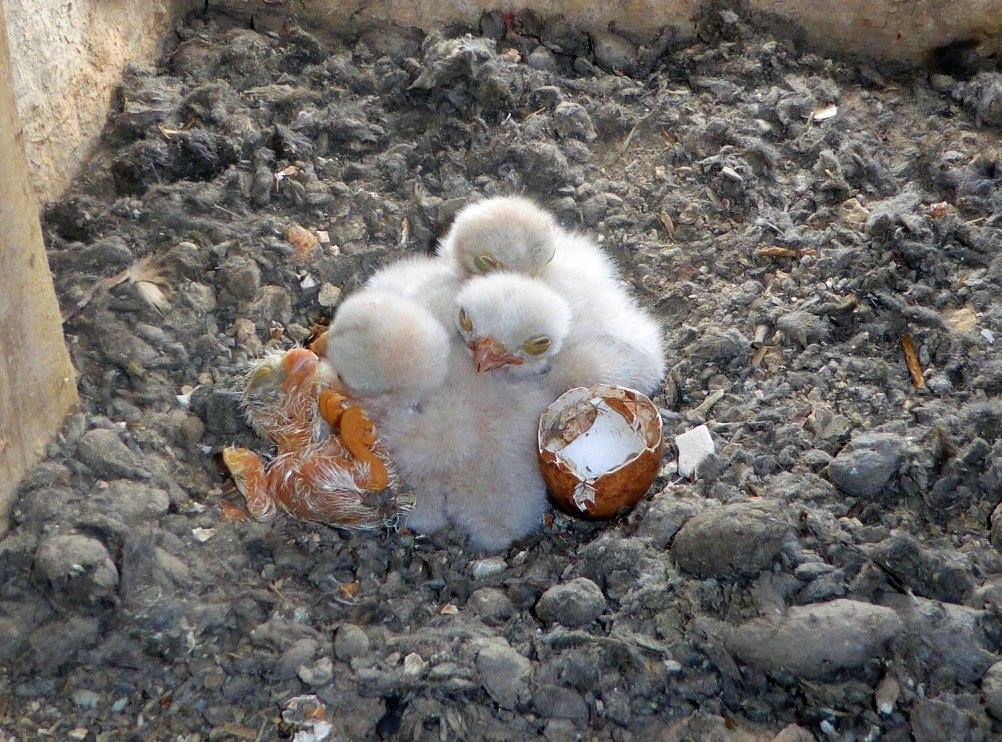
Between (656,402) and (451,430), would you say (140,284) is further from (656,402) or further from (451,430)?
(656,402)

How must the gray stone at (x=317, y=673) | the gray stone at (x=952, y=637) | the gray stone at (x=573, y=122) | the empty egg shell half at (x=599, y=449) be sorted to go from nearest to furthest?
the gray stone at (x=952, y=637)
the gray stone at (x=317, y=673)
the empty egg shell half at (x=599, y=449)
the gray stone at (x=573, y=122)

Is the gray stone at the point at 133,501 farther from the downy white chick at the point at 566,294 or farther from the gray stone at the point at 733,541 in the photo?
the gray stone at the point at 733,541

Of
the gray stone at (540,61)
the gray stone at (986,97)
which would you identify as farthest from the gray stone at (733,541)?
the gray stone at (540,61)

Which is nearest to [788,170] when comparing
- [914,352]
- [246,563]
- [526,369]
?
[914,352]

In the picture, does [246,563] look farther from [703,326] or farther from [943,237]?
[943,237]

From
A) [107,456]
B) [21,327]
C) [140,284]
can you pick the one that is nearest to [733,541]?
[107,456]
